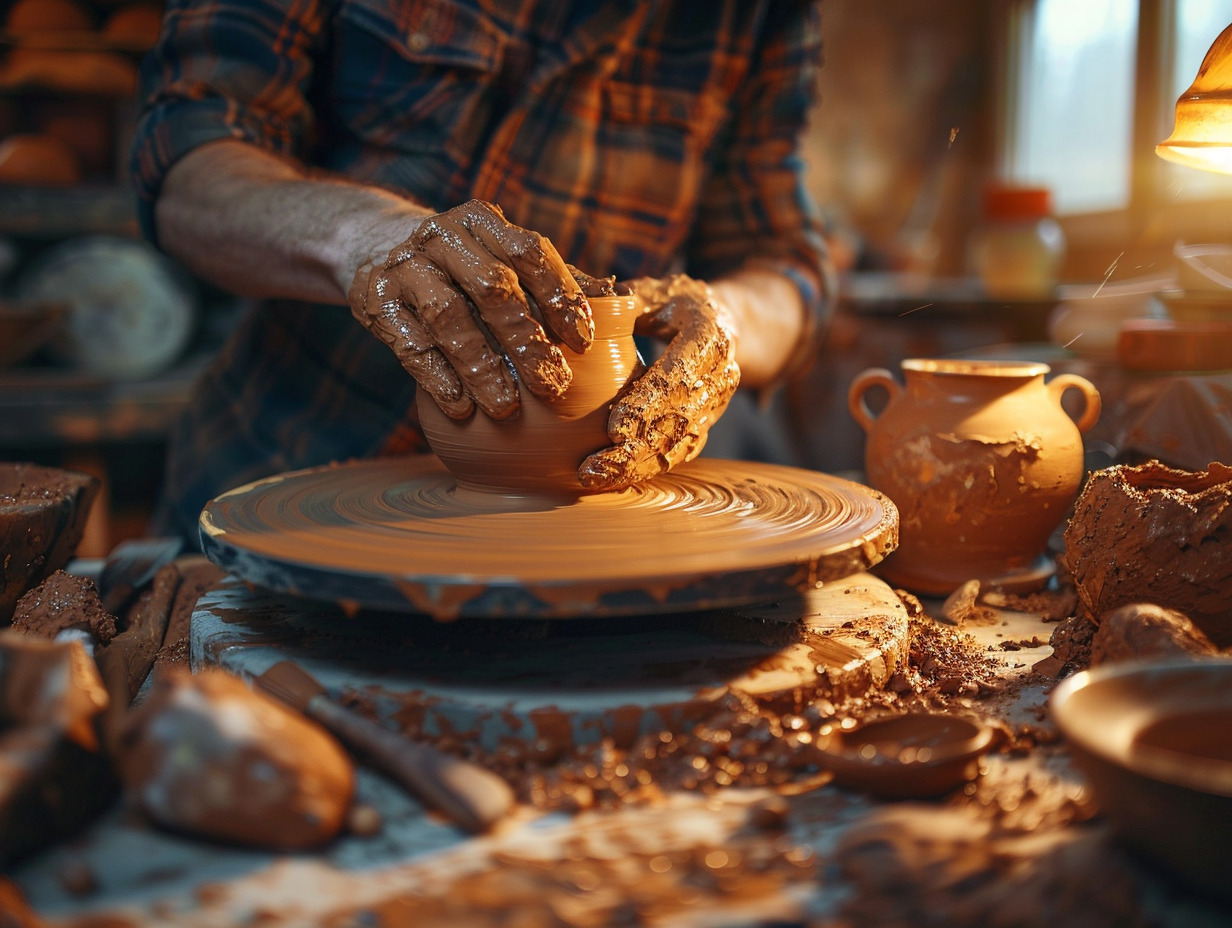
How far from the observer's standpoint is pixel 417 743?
95 centimetres

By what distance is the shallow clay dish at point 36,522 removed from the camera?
49.1 inches

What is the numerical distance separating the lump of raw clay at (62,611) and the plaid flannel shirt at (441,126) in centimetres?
70

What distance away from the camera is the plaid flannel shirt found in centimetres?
178

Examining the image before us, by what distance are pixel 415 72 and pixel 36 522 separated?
1.02m

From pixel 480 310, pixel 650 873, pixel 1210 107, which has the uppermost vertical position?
pixel 1210 107

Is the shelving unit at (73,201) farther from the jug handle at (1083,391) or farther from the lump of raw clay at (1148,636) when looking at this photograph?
the lump of raw clay at (1148,636)

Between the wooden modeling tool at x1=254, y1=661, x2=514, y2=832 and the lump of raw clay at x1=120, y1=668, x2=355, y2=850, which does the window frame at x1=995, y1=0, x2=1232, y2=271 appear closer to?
the wooden modeling tool at x1=254, y1=661, x2=514, y2=832

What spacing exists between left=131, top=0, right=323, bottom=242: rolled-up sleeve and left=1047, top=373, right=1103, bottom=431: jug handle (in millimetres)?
1362

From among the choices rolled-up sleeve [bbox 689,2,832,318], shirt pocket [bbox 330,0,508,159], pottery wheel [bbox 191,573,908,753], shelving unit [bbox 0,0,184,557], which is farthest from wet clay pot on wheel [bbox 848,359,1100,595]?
shelving unit [bbox 0,0,184,557]

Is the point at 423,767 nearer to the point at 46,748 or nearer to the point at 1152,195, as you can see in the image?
the point at 46,748

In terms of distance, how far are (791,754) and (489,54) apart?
139 centimetres

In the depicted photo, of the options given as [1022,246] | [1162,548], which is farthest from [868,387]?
[1022,246]

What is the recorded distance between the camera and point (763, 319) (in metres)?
2.01

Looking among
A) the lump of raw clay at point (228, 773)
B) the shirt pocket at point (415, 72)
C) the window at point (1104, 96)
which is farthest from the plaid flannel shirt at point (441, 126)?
Result: the window at point (1104, 96)
